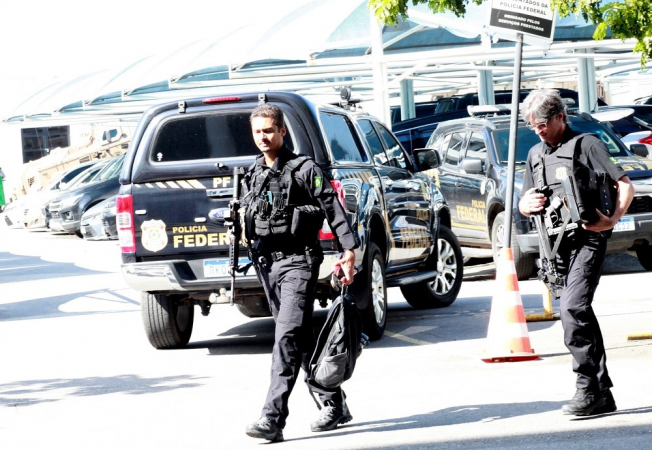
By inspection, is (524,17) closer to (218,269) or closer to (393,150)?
(393,150)

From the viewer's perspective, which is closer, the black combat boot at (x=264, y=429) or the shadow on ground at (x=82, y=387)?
the black combat boot at (x=264, y=429)

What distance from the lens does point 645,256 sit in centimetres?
1422

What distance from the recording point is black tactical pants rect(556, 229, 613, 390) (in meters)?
6.59

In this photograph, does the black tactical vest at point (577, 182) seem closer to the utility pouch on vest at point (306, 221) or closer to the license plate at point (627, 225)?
the utility pouch on vest at point (306, 221)

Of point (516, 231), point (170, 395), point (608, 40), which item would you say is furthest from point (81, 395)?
point (608, 40)

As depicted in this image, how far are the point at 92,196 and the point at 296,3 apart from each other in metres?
10.9

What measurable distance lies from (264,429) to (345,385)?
1927 millimetres

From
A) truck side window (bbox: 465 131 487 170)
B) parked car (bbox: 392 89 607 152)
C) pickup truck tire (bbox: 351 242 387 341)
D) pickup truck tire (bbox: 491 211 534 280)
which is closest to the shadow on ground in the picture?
pickup truck tire (bbox: 351 242 387 341)

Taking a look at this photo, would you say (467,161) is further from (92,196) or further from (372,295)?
(92,196)

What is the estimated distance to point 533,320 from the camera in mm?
10617

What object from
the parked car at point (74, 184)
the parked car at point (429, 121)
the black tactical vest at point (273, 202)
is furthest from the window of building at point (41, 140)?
A: the black tactical vest at point (273, 202)

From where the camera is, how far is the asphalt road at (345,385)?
6.52m

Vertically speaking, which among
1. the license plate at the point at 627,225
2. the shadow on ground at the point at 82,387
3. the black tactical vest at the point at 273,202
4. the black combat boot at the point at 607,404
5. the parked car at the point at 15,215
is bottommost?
the parked car at the point at 15,215

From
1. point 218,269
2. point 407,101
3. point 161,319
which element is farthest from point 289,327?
point 407,101
